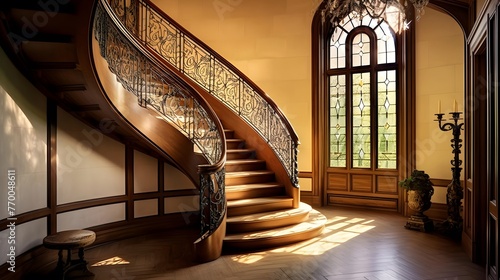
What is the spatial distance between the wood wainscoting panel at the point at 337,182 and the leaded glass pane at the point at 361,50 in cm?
221

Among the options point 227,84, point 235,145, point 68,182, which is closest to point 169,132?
point 68,182

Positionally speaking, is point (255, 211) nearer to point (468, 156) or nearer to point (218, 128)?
point (218, 128)

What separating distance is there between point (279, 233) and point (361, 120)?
11.1 ft

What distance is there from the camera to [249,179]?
226 inches

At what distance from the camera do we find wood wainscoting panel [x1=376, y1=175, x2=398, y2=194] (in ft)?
22.5

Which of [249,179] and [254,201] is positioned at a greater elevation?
[249,179]

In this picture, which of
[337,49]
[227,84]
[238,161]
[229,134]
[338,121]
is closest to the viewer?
[238,161]

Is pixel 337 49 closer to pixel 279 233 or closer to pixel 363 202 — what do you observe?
pixel 363 202

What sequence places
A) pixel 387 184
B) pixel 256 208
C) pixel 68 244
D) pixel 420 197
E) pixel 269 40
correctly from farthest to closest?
pixel 269 40
pixel 387 184
pixel 420 197
pixel 256 208
pixel 68 244

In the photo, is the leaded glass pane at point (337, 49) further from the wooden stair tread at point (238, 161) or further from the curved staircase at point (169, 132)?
the wooden stair tread at point (238, 161)

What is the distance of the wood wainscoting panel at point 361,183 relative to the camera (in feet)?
23.4

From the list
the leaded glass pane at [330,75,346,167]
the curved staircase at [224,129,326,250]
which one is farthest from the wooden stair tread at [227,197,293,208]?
→ the leaded glass pane at [330,75,346,167]

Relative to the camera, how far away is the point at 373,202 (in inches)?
278

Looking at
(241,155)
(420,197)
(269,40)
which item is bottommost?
(420,197)
